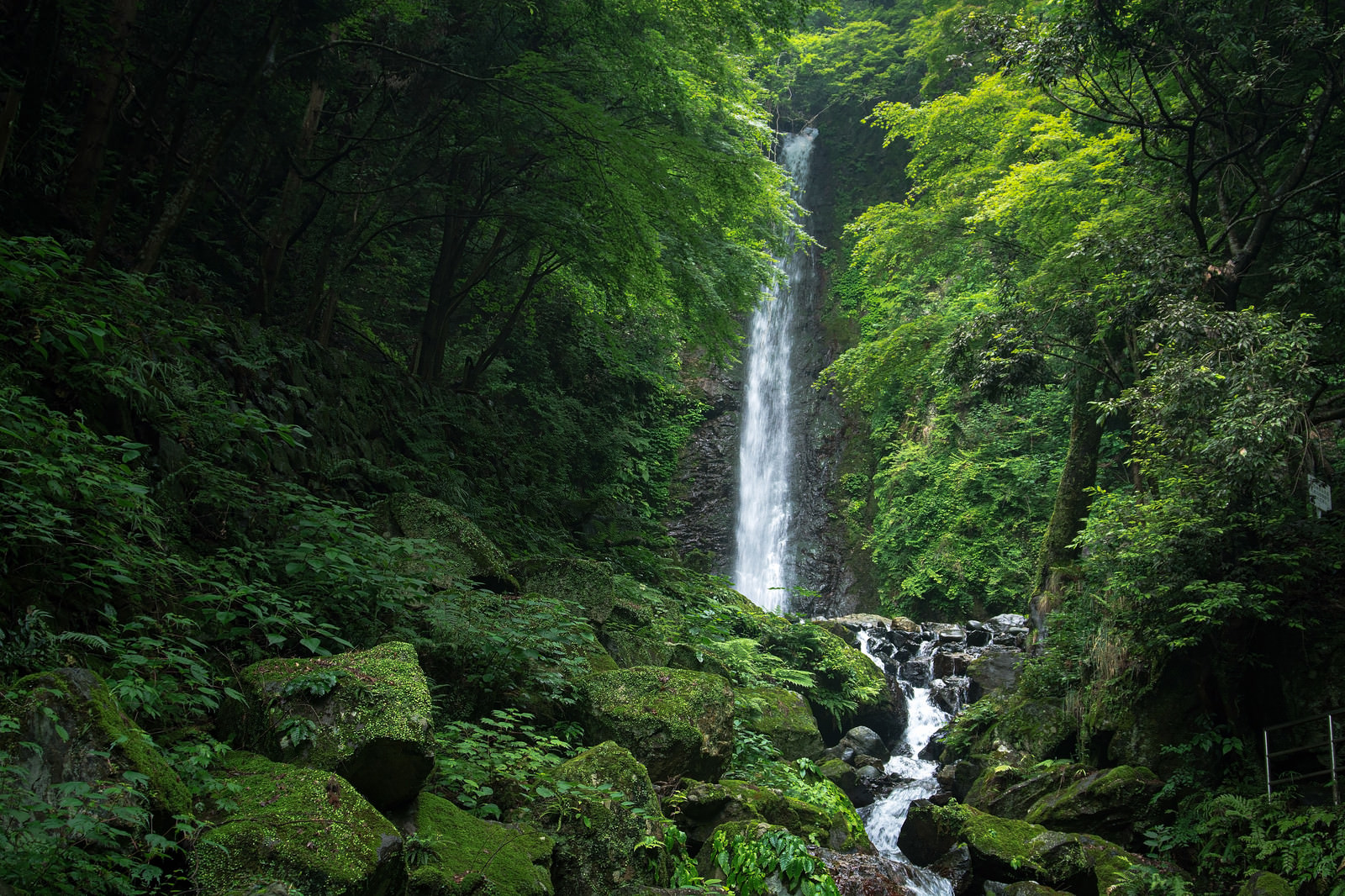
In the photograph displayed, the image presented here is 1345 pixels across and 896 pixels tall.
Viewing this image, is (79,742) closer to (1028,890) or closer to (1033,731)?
(1028,890)

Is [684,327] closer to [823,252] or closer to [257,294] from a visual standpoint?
[257,294]

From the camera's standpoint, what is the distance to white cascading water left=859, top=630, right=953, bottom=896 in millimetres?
5785

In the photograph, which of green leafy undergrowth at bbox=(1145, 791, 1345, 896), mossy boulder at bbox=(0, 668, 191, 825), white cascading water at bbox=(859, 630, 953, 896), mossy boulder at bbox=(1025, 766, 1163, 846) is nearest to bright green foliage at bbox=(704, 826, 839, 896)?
white cascading water at bbox=(859, 630, 953, 896)

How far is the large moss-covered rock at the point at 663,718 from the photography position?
4.88 meters

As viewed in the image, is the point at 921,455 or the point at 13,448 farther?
the point at 921,455

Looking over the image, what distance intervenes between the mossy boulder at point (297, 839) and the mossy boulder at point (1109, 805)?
6615mm

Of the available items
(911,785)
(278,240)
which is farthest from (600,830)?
(911,785)

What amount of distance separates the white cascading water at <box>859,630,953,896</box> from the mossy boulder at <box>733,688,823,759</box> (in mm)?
928

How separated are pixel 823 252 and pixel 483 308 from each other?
1435cm

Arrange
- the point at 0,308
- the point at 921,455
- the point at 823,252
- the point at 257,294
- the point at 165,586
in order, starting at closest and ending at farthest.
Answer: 1. the point at 165,586
2. the point at 0,308
3. the point at 257,294
4. the point at 921,455
5. the point at 823,252

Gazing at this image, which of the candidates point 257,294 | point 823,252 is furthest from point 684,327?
point 823,252

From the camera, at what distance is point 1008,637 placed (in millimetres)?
13203

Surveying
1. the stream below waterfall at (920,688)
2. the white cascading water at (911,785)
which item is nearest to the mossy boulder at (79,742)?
the white cascading water at (911,785)

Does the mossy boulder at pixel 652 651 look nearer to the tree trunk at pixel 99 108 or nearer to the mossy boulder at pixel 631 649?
the mossy boulder at pixel 631 649
